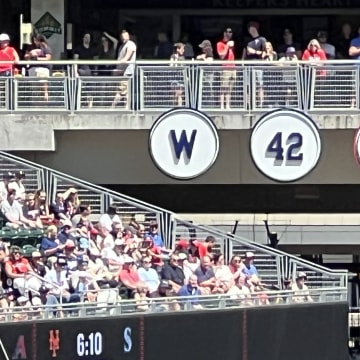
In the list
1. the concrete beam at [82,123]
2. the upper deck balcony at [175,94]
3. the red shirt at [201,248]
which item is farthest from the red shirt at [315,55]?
the red shirt at [201,248]

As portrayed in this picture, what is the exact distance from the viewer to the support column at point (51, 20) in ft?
77.4

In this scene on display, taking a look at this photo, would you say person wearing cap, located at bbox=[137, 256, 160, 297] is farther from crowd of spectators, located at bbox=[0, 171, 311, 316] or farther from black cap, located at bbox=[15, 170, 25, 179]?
black cap, located at bbox=[15, 170, 25, 179]

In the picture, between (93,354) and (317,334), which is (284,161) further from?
(93,354)

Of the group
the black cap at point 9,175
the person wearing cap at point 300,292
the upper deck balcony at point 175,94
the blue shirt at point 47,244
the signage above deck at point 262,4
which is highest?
the signage above deck at point 262,4

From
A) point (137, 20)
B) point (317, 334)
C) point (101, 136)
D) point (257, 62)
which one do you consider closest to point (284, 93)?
point (257, 62)

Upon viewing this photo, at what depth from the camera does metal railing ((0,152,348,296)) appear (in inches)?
739

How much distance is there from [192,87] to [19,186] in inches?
148

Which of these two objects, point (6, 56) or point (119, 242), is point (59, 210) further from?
point (6, 56)

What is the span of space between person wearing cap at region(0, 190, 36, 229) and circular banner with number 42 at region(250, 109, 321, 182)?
14.8ft

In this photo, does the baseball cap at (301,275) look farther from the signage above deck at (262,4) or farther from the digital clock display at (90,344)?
the signage above deck at (262,4)

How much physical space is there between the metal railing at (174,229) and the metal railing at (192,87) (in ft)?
4.59

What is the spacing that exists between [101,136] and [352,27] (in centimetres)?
709

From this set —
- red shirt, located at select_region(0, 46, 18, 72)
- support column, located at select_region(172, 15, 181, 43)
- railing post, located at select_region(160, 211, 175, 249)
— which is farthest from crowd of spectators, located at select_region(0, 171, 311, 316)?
support column, located at select_region(172, 15, 181, 43)

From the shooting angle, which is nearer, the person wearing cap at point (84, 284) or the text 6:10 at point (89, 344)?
the text 6:10 at point (89, 344)
